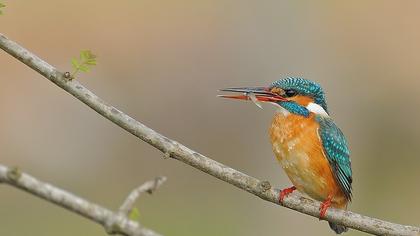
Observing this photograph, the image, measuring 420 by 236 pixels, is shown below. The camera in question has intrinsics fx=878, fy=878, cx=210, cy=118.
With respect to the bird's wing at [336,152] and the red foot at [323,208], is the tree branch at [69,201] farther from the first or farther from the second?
the bird's wing at [336,152]

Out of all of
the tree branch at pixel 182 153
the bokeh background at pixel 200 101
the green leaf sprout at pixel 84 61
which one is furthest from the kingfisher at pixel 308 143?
the bokeh background at pixel 200 101

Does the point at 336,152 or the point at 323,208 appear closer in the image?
the point at 323,208

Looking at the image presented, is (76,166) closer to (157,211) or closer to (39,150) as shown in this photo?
(39,150)

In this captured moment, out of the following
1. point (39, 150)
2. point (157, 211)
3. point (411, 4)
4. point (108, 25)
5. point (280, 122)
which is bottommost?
point (280, 122)

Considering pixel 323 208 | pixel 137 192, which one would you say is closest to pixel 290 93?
pixel 323 208

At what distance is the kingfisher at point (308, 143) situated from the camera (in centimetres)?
477

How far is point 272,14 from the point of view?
440 inches

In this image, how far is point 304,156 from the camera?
4.77 meters

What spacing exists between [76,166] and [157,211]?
71.8 inches

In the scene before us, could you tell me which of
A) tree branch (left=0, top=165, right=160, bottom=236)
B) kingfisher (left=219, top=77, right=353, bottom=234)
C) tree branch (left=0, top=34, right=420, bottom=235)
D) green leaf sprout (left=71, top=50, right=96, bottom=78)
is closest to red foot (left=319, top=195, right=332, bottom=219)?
tree branch (left=0, top=34, right=420, bottom=235)

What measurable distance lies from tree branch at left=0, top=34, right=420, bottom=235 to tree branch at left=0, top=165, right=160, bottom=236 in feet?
3.33

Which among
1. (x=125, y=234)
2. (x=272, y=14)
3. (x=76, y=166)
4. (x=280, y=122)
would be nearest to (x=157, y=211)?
(x=76, y=166)

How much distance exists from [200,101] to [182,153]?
959cm

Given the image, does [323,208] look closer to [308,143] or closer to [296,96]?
[308,143]
